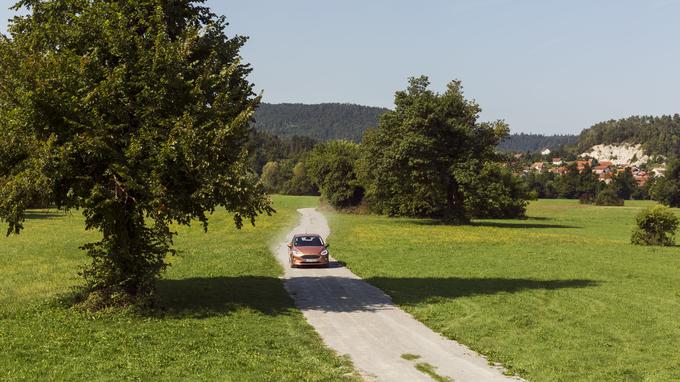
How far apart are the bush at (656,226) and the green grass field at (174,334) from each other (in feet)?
104

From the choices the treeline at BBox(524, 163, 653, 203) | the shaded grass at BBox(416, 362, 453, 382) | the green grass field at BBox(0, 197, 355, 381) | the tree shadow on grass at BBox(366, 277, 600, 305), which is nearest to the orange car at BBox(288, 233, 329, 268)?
the green grass field at BBox(0, 197, 355, 381)

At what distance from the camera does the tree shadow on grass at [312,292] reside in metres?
20.0

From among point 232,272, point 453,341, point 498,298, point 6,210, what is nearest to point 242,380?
point 453,341

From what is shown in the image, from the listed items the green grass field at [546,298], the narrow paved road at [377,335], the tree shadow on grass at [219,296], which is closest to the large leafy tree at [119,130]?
the tree shadow on grass at [219,296]

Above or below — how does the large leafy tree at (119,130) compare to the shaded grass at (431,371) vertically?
above

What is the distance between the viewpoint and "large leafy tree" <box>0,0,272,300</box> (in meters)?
16.9

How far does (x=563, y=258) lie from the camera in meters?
36.0

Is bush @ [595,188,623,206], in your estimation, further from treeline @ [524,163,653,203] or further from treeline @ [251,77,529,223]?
treeline @ [251,77,529,223]

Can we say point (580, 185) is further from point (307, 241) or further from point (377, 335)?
point (377, 335)

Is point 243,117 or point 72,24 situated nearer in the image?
point 243,117

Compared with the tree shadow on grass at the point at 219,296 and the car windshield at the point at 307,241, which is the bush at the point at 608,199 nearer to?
the car windshield at the point at 307,241

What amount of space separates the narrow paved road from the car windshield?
19.3 ft

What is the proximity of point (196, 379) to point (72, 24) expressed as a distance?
13.6 m

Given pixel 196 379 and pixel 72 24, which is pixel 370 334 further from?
pixel 72 24
